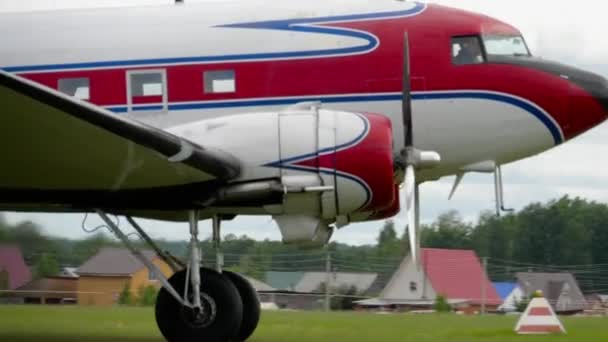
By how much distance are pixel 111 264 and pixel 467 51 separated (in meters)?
8.15

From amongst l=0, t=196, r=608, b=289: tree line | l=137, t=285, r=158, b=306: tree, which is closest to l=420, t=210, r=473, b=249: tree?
l=0, t=196, r=608, b=289: tree line

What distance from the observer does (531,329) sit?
47.1 ft

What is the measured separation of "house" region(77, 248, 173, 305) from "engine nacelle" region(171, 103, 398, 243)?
6.51 meters

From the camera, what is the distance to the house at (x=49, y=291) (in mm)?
17625

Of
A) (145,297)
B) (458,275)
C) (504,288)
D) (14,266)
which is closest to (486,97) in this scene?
(14,266)

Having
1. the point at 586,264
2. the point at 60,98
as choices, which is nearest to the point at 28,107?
the point at 60,98

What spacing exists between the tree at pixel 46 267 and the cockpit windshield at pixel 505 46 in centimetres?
700

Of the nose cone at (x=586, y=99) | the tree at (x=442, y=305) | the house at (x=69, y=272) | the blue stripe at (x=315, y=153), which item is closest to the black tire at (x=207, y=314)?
the blue stripe at (x=315, y=153)

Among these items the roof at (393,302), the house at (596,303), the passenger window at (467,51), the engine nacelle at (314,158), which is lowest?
the house at (596,303)

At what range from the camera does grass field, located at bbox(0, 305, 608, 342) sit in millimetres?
13469

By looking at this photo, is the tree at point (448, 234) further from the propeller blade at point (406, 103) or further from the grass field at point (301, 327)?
the propeller blade at point (406, 103)

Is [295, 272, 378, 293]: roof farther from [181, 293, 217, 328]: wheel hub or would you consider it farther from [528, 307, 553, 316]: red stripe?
[181, 293, 217, 328]: wheel hub

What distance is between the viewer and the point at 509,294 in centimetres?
2398

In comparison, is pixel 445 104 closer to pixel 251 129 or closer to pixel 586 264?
pixel 251 129
